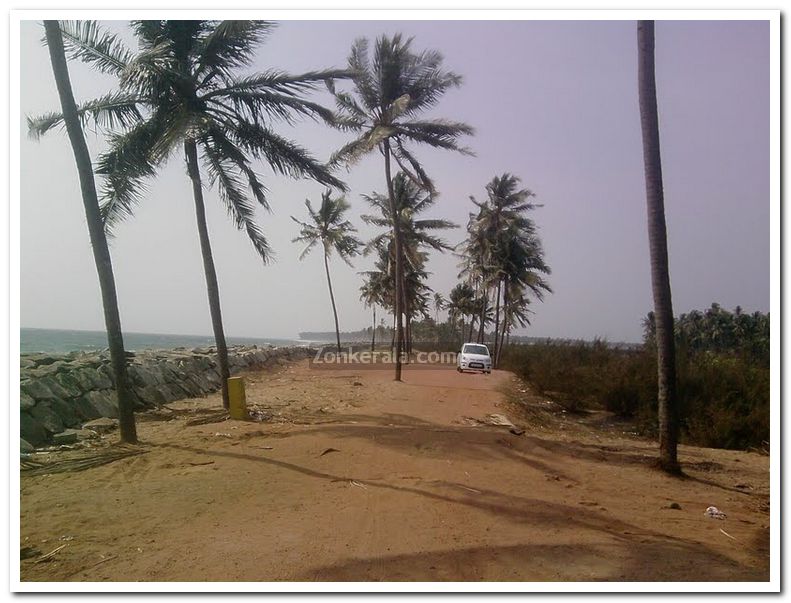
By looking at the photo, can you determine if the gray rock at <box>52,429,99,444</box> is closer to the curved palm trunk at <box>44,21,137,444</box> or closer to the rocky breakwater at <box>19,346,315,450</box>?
the rocky breakwater at <box>19,346,315,450</box>

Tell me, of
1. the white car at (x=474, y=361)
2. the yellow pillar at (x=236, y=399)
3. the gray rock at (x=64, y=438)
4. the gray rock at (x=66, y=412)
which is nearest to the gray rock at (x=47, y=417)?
the gray rock at (x=66, y=412)

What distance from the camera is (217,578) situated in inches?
158

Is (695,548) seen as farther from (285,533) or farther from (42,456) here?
(42,456)

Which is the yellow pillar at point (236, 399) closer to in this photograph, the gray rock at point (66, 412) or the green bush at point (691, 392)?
the gray rock at point (66, 412)

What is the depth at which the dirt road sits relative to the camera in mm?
4184

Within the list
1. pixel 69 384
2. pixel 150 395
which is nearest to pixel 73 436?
pixel 69 384

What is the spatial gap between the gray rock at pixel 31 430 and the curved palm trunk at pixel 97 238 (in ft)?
3.71

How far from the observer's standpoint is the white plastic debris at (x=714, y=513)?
228 inches

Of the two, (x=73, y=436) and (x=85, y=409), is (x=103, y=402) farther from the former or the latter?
(x=73, y=436)

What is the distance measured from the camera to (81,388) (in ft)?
33.8

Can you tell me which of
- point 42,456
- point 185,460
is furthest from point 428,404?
point 42,456

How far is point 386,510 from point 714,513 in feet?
11.6
